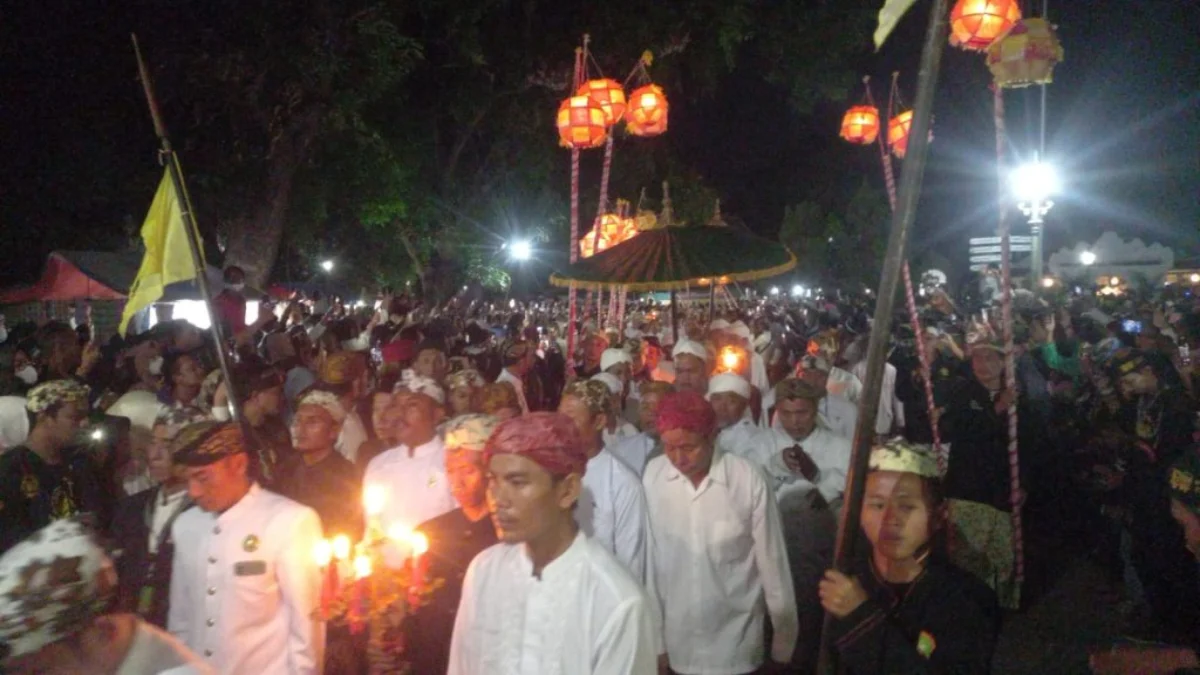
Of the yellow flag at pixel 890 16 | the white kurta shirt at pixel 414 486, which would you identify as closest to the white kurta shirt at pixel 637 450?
the white kurta shirt at pixel 414 486

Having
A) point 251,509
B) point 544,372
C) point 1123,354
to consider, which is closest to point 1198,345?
point 1123,354

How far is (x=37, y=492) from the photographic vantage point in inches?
184

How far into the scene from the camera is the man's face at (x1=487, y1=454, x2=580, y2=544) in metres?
2.72

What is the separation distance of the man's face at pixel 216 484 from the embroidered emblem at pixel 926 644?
2675 millimetres

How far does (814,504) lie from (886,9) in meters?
3.14

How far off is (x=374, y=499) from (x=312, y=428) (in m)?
1.00

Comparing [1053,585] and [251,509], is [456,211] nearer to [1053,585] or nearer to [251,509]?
[1053,585]

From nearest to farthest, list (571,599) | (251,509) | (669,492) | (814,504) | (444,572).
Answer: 1. (571,599)
2. (251,509)
3. (444,572)
4. (669,492)
5. (814,504)

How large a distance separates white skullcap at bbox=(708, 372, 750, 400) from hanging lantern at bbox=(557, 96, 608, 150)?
501cm

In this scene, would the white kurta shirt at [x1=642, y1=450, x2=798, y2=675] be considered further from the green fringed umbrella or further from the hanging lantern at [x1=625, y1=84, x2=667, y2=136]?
the hanging lantern at [x1=625, y1=84, x2=667, y2=136]

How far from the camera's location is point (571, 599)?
266cm

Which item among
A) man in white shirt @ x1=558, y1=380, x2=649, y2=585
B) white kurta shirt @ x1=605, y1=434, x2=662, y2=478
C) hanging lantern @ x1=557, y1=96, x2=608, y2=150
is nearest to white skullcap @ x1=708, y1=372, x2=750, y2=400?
white kurta shirt @ x1=605, y1=434, x2=662, y2=478

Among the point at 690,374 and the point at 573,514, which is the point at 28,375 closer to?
the point at 690,374

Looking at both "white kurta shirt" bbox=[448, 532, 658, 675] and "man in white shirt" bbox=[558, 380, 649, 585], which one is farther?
"man in white shirt" bbox=[558, 380, 649, 585]
